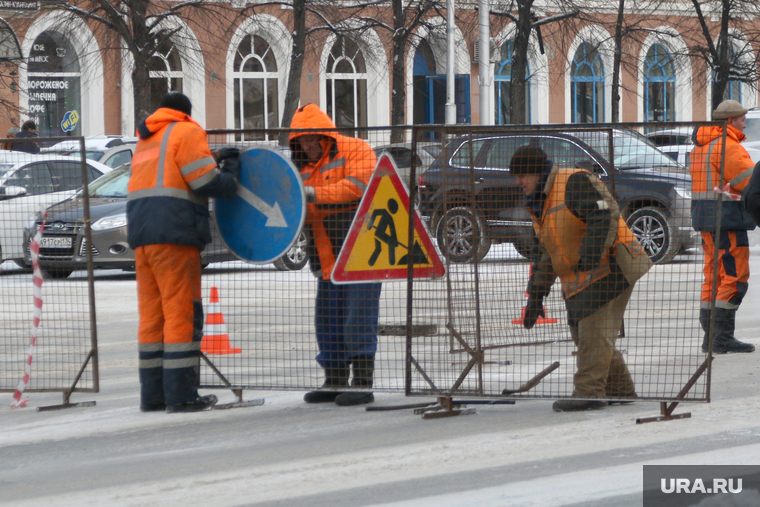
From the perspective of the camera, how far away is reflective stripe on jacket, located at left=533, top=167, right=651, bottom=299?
5949mm

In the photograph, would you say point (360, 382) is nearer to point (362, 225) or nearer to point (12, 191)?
point (362, 225)

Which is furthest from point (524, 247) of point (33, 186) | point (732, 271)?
point (33, 186)

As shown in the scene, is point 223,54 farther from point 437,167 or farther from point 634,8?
point 437,167

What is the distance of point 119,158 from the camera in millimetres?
18484

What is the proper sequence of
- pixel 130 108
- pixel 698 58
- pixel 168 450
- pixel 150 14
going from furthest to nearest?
pixel 130 108, pixel 698 58, pixel 150 14, pixel 168 450

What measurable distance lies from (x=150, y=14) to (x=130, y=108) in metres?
9.41

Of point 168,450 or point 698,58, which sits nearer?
point 168,450

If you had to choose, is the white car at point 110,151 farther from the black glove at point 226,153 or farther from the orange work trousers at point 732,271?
the orange work trousers at point 732,271

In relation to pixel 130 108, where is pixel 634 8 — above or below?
above

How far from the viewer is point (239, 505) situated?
15.0 feet

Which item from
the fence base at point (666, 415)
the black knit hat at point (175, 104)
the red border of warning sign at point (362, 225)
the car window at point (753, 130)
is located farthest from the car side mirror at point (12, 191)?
the car window at point (753, 130)

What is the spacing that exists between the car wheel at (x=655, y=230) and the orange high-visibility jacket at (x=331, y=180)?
1.80m

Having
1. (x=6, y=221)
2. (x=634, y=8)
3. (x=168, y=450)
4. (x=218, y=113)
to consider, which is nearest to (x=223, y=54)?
(x=218, y=113)

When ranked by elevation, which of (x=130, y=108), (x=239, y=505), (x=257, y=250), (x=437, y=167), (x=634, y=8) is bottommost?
(x=239, y=505)
